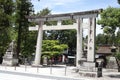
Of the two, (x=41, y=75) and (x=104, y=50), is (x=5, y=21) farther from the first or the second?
(x=104, y=50)

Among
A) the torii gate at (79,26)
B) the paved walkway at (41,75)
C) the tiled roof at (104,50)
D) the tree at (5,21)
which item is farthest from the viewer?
the tiled roof at (104,50)

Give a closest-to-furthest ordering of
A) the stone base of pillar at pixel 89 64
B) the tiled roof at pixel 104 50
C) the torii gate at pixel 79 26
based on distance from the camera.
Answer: the stone base of pillar at pixel 89 64
the torii gate at pixel 79 26
the tiled roof at pixel 104 50

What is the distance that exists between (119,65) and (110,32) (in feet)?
24.3

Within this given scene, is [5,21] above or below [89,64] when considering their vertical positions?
above

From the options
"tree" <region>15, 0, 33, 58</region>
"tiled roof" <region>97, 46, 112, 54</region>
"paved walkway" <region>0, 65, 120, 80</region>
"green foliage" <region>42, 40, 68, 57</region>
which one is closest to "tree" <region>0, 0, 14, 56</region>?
"tree" <region>15, 0, 33, 58</region>

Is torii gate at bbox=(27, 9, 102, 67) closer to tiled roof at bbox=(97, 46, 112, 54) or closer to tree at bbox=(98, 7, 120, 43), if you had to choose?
tree at bbox=(98, 7, 120, 43)

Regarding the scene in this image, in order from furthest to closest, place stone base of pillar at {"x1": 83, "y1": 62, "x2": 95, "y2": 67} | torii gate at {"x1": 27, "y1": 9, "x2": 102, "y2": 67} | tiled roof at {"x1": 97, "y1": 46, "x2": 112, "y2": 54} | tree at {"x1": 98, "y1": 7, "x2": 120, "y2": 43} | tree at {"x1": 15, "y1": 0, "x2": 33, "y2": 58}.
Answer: tiled roof at {"x1": 97, "y1": 46, "x2": 112, "y2": 54} → tree at {"x1": 98, "y1": 7, "x2": 120, "y2": 43} → tree at {"x1": 15, "y1": 0, "x2": 33, "y2": 58} → torii gate at {"x1": 27, "y1": 9, "x2": 102, "y2": 67} → stone base of pillar at {"x1": 83, "y1": 62, "x2": 95, "y2": 67}

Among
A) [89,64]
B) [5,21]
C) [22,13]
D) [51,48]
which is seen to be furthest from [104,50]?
[89,64]

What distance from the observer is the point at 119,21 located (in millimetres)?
34719

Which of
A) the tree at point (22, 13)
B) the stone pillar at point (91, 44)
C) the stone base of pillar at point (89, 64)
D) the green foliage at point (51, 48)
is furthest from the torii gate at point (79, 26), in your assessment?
the green foliage at point (51, 48)

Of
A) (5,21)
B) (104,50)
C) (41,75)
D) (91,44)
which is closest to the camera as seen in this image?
(41,75)

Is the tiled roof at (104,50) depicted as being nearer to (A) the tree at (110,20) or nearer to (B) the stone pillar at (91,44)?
(A) the tree at (110,20)

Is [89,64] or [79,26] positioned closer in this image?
[89,64]

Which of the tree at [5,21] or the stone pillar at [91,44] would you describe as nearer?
the stone pillar at [91,44]
